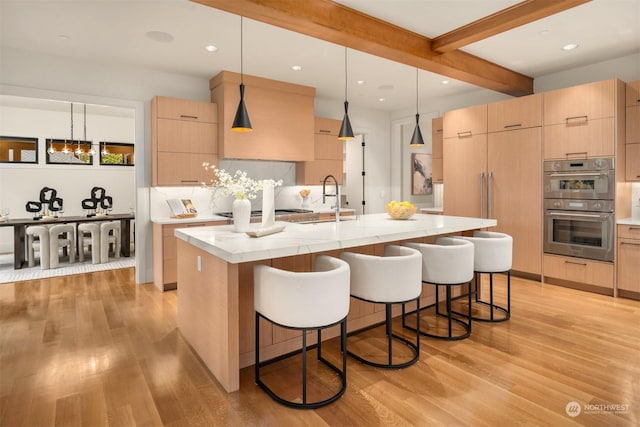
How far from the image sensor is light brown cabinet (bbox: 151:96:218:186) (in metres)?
4.62

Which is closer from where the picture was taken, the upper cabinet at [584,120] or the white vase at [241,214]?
the white vase at [241,214]

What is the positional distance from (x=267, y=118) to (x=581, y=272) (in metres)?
4.27

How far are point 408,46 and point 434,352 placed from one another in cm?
281

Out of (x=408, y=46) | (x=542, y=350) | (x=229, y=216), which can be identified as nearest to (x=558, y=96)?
(x=408, y=46)

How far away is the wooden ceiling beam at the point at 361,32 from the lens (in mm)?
2826

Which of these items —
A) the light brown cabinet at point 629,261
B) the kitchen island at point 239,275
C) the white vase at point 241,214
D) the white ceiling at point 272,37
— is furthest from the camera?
the light brown cabinet at point 629,261

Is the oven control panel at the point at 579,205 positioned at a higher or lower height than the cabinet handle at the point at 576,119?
lower

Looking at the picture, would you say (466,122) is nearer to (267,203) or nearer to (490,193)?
(490,193)

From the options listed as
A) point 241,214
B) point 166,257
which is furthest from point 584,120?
point 166,257

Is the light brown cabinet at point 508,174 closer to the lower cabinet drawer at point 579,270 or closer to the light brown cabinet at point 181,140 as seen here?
the lower cabinet drawer at point 579,270

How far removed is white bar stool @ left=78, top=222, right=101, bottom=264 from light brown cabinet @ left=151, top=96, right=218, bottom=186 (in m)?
2.01

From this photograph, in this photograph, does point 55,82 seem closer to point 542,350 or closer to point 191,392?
point 191,392

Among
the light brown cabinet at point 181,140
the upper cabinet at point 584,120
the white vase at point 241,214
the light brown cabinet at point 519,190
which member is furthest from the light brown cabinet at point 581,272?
the light brown cabinet at point 181,140

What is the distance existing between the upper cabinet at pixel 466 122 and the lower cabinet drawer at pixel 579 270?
1871mm
